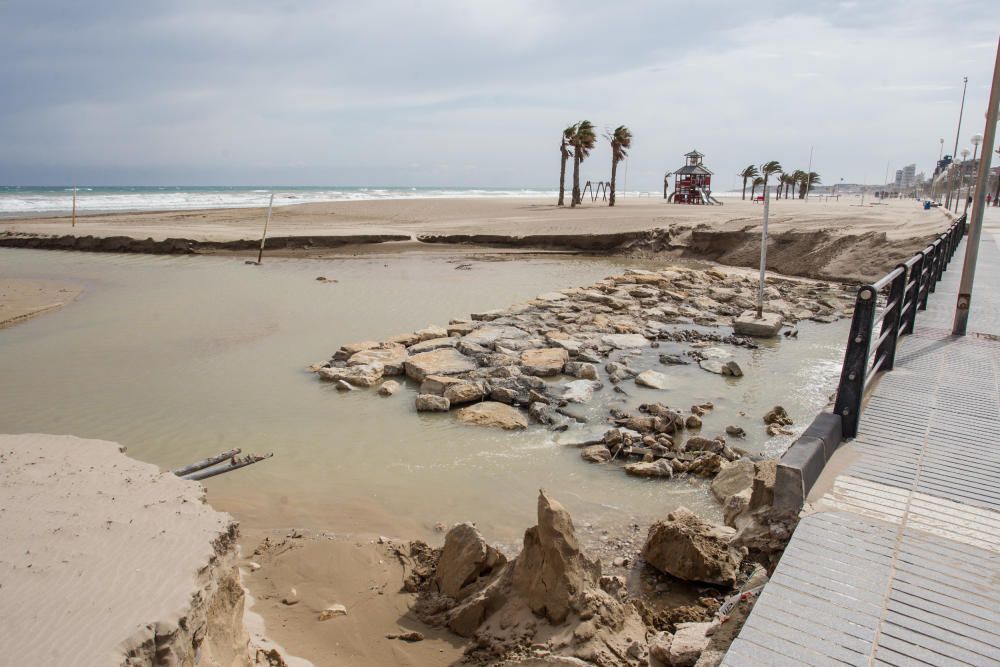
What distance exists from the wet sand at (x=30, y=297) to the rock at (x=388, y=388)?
8.02 metres

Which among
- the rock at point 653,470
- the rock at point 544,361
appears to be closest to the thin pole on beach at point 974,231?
the rock at point 653,470

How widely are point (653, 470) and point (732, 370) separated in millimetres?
3714

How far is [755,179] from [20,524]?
8240 centimetres

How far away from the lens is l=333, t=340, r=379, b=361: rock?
913 centimetres

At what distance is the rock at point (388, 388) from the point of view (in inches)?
307

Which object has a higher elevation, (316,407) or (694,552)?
(694,552)

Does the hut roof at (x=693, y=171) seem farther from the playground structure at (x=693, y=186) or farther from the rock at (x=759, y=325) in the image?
the rock at (x=759, y=325)

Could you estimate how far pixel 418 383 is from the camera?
815 centimetres

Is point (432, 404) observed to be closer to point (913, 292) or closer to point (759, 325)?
point (913, 292)

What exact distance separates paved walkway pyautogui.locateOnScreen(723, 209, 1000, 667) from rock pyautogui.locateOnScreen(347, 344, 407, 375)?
5571 mm

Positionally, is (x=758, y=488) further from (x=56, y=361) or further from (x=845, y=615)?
(x=56, y=361)

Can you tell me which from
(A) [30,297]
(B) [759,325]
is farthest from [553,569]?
(A) [30,297]

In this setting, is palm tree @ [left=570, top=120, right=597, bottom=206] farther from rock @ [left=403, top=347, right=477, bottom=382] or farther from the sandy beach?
rock @ [left=403, top=347, right=477, bottom=382]

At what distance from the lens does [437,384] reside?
24.9 ft
